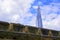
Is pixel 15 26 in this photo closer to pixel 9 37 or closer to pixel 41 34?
pixel 9 37

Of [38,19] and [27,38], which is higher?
[38,19]

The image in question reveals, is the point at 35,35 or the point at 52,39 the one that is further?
the point at 52,39

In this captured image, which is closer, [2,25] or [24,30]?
[2,25]

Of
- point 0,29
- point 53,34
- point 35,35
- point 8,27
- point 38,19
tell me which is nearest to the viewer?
point 0,29

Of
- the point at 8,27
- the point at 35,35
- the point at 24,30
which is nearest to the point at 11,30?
the point at 8,27

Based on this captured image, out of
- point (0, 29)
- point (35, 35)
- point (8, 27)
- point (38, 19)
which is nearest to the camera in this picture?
point (0, 29)

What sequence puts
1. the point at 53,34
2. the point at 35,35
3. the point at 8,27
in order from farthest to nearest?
the point at 53,34 < the point at 35,35 < the point at 8,27

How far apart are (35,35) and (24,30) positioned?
3.41 ft

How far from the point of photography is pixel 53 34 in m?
13.8

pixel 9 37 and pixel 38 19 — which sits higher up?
pixel 38 19

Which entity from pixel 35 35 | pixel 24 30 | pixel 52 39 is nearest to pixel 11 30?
pixel 24 30

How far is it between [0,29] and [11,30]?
2.30ft

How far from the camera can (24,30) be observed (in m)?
10.5

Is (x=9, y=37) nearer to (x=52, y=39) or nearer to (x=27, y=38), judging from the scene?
(x=27, y=38)
